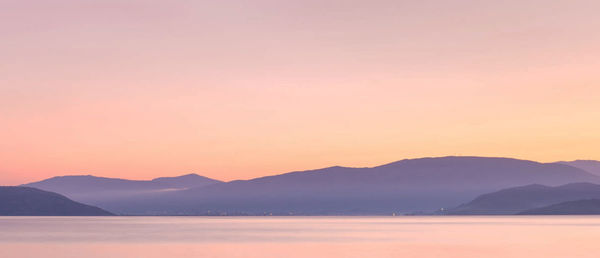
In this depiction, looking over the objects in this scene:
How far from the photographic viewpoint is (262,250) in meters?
103

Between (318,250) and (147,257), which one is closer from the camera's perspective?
(147,257)

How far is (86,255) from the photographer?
94.6 meters

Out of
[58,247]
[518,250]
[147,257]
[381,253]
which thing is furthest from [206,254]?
[518,250]

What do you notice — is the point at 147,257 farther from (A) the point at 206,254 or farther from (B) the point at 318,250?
(B) the point at 318,250

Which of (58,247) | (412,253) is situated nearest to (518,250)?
(412,253)

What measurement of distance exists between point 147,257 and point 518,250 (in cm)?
4306

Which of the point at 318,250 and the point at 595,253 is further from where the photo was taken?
the point at 318,250

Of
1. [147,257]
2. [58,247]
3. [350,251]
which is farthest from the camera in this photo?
[58,247]

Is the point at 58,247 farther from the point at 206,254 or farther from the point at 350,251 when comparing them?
the point at 350,251

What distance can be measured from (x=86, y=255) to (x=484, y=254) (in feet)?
144

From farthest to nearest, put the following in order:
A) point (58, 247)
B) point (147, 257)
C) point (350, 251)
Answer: point (58, 247), point (350, 251), point (147, 257)

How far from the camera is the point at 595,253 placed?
297ft

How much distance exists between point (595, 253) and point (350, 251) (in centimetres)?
2676

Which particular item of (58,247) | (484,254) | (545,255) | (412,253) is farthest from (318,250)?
(58,247)
